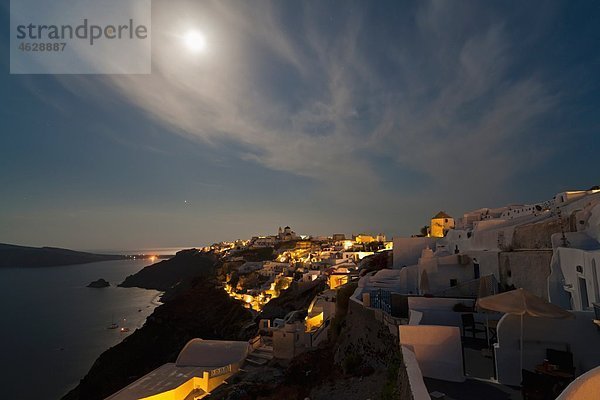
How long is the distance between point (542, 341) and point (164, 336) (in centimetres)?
4933

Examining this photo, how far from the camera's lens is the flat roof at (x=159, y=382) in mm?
19062

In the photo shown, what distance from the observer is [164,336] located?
46031mm

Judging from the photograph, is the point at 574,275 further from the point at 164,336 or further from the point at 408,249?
the point at 164,336

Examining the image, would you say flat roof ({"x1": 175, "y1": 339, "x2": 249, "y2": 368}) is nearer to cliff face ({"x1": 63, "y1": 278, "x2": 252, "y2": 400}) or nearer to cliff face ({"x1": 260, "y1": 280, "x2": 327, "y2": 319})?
cliff face ({"x1": 63, "y1": 278, "x2": 252, "y2": 400})

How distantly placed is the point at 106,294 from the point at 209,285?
5707 cm

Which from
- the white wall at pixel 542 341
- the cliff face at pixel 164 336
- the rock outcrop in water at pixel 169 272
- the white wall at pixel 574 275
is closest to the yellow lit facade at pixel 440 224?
the cliff face at pixel 164 336

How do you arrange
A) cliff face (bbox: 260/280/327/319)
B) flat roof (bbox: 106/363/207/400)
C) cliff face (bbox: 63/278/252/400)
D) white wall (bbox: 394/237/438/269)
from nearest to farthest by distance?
flat roof (bbox: 106/363/207/400) → white wall (bbox: 394/237/438/269) → cliff face (bbox: 63/278/252/400) → cliff face (bbox: 260/280/327/319)

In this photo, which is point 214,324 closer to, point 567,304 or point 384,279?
point 384,279

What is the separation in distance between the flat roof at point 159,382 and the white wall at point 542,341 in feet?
64.0

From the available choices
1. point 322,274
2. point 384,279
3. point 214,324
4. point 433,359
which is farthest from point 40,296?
point 433,359

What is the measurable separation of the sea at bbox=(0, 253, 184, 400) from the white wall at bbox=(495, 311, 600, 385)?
45.3 meters

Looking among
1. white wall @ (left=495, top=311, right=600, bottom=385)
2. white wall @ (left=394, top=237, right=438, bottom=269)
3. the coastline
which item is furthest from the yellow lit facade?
the coastline

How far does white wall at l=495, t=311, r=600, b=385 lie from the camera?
560 centimetres

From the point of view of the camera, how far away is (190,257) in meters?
144
